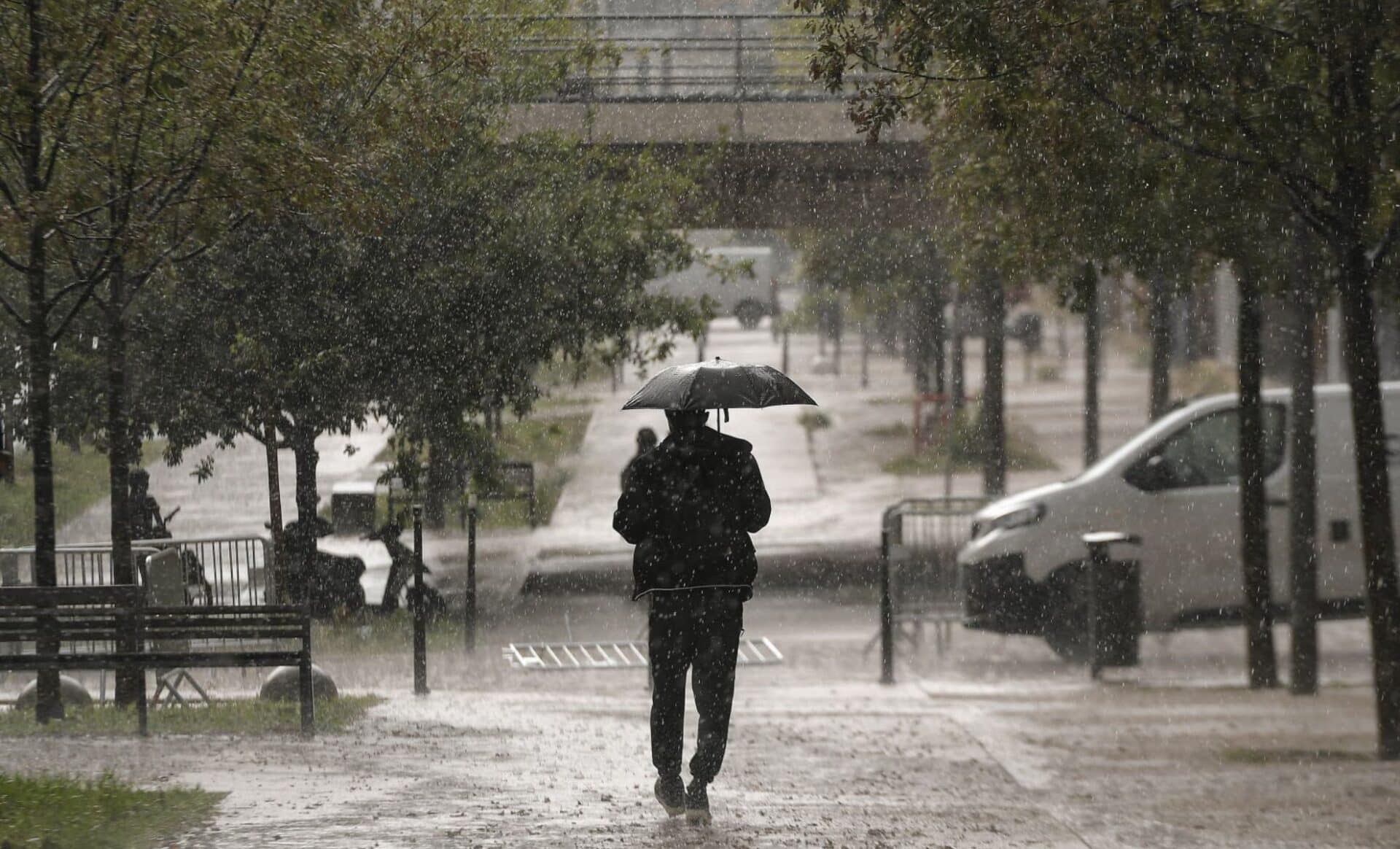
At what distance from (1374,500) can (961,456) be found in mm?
20923

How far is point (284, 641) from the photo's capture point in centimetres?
1227

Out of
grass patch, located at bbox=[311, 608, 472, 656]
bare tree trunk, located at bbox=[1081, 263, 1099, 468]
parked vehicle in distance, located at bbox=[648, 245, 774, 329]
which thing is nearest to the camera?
grass patch, located at bbox=[311, 608, 472, 656]

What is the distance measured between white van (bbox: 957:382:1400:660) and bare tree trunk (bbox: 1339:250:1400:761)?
Answer: 373 cm

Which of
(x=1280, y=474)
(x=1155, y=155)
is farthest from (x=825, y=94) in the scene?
(x=1155, y=155)

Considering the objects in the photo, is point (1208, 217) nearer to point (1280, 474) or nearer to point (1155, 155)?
point (1155, 155)

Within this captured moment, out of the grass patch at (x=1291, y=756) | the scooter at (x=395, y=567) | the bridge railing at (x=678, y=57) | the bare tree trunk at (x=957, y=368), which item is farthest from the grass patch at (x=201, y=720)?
the bare tree trunk at (x=957, y=368)

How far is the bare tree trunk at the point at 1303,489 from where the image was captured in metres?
10.4

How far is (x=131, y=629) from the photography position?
29.4ft

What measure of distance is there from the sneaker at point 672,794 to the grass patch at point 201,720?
10.0 feet

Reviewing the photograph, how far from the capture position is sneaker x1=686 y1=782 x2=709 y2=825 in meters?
6.56

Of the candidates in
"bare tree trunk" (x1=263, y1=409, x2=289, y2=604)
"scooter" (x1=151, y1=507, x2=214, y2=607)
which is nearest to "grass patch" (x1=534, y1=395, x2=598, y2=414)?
"bare tree trunk" (x1=263, y1=409, x2=289, y2=604)

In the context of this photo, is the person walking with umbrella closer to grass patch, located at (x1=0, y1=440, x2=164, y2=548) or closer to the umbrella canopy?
the umbrella canopy

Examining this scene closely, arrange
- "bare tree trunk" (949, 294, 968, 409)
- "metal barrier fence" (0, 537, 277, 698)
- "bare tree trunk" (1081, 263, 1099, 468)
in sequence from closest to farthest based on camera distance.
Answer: "metal barrier fence" (0, 537, 277, 698)
"bare tree trunk" (1081, 263, 1099, 468)
"bare tree trunk" (949, 294, 968, 409)

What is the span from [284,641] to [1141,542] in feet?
21.5
